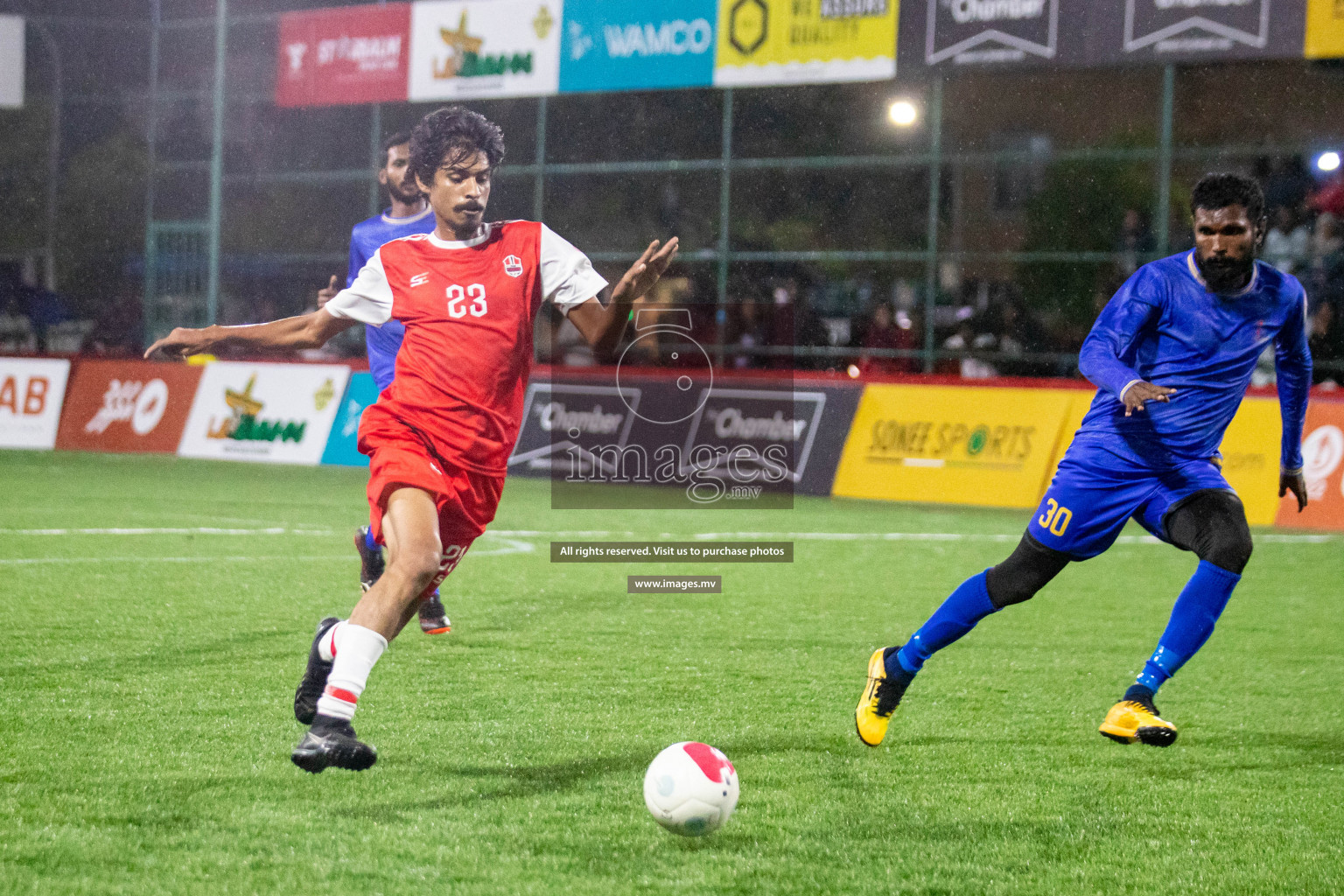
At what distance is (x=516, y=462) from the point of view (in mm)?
16984

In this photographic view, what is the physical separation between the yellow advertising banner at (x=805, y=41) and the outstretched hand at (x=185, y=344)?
13.1 metres

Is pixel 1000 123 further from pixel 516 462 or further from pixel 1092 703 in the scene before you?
pixel 1092 703

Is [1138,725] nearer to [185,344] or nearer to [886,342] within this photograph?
[185,344]

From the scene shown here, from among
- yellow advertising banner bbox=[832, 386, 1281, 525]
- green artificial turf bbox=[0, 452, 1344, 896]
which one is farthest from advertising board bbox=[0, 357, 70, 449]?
yellow advertising banner bbox=[832, 386, 1281, 525]

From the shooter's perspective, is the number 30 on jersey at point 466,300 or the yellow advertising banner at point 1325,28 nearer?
Result: the number 30 on jersey at point 466,300

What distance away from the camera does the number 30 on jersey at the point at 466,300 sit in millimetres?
Result: 4941

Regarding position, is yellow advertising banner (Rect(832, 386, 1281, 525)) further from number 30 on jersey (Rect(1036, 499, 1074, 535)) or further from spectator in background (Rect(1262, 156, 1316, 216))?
number 30 on jersey (Rect(1036, 499, 1074, 535))

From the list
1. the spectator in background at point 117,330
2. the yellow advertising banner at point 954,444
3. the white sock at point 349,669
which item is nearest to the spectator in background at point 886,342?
the yellow advertising banner at point 954,444

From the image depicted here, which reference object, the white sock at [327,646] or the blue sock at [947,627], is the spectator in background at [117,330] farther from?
the blue sock at [947,627]

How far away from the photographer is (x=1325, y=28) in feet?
48.5

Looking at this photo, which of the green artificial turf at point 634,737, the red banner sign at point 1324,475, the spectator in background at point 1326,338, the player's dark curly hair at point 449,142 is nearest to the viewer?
the green artificial turf at point 634,737

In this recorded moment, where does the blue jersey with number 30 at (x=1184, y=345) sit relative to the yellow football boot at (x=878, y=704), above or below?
above

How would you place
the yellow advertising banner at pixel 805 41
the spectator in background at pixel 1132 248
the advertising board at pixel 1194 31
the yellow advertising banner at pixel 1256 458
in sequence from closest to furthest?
the yellow advertising banner at pixel 1256 458 < the advertising board at pixel 1194 31 < the yellow advertising banner at pixel 805 41 < the spectator in background at pixel 1132 248

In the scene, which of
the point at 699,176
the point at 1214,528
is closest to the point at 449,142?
the point at 1214,528
